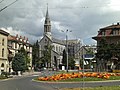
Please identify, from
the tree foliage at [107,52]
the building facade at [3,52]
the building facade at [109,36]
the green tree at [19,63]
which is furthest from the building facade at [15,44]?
the tree foliage at [107,52]

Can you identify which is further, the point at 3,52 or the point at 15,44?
the point at 15,44

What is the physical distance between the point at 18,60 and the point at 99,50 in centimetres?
2246

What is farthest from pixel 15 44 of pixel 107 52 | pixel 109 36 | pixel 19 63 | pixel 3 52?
pixel 107 52

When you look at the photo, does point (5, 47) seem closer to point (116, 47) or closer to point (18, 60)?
point (18, 60)

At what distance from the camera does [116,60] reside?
81000 millimetres

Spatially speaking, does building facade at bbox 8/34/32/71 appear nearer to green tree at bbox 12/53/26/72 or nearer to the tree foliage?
green tree at bbox 12/53/26/72

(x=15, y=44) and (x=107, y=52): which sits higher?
(x=15, y=44)

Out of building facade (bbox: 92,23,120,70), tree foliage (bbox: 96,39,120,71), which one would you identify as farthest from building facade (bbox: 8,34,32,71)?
tree foliage (bbox: 96,39,120,71)

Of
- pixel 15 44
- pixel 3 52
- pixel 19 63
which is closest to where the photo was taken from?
pixel 19 63

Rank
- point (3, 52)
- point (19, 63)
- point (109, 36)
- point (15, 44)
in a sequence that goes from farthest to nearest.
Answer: point (15, 44) < point (109, 36) < point (3, 52) < point (19, 63)

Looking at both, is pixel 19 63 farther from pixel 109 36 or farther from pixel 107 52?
pixel 109 36

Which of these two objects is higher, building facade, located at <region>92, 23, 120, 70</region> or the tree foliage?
building facade, located at <region>92, 23, 120, 70</region>

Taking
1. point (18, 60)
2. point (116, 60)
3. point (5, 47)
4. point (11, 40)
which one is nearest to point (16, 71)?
point (18, 60)

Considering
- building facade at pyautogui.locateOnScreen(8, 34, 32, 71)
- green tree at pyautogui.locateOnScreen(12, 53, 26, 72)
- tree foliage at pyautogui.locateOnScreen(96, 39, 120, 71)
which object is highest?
building facade at pyautogui.locateOnScreen(8, 34, 32, 71)
